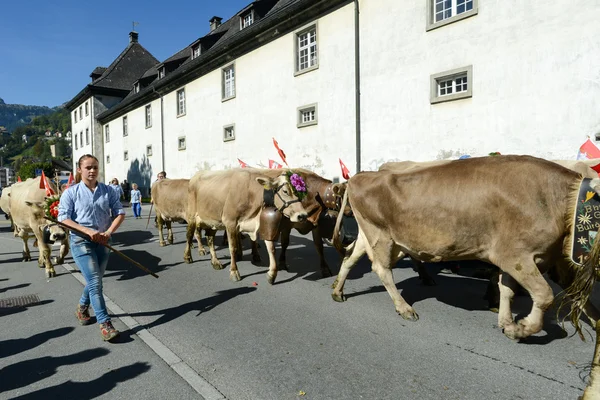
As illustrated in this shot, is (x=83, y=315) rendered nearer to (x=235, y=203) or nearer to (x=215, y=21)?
(x=235, y=203)

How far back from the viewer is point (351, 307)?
5188 millimetres

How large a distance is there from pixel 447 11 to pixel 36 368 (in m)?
13.1

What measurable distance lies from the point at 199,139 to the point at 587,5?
64.7 ft

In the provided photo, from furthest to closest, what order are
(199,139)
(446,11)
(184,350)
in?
(199,139), (446,11), (184,350)

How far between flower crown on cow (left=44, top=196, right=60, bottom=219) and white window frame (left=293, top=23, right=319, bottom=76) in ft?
37.5

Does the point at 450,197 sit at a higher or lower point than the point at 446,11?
lower

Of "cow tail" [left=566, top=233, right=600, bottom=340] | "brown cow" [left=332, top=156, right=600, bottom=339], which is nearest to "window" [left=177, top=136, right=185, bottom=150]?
"brown cow" [left=332, top=156, right=600, bottom=339]

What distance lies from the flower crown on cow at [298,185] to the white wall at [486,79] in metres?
7.11

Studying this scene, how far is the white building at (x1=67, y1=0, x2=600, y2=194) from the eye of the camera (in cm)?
1004

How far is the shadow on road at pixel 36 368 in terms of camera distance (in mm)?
3394

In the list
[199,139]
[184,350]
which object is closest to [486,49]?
[184,350]

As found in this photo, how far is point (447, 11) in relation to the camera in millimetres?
12234

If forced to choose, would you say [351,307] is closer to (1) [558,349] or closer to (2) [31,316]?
(1) [558,349]

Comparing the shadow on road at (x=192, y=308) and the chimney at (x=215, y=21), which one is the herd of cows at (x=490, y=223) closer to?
the shadow on road at (x=192, y=308)
